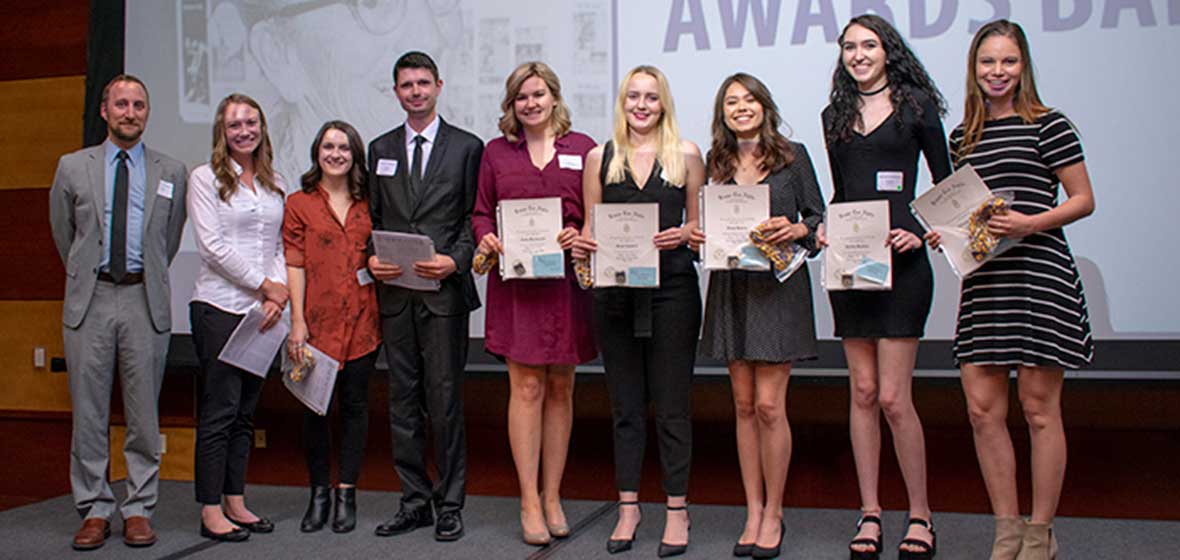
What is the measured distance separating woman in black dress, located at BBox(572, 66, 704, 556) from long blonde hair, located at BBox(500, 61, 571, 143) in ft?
0.59

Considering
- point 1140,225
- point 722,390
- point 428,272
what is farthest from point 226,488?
point 1140,225

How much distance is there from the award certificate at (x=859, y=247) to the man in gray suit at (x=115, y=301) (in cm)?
243

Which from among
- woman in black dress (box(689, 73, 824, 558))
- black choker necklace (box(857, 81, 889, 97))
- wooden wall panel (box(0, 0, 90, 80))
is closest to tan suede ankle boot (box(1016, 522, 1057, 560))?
woman in black dress (box(689, 73, 824, 558))

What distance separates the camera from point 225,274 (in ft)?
11.5

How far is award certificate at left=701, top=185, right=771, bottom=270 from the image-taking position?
2.98 m

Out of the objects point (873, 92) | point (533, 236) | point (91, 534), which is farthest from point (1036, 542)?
point (91, 534)

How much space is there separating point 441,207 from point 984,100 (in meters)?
1.80

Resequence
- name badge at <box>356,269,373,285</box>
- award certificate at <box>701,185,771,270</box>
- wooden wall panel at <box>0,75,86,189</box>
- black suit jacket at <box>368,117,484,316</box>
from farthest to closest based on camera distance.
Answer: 1. wooden wall panel at <box>0,75,86,189</box>
2. name badge at <box>356,269,373,285</box>
3. black suit jacket at <box>368,117,484,316</box>
4. award certificate at <box>701,185,771,270</box>

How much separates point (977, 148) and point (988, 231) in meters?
0.28

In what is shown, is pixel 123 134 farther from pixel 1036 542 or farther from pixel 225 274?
pixel 1036 542

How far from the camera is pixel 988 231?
2705mm

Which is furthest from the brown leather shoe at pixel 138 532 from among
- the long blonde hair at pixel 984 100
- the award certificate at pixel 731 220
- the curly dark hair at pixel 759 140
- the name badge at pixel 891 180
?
the long blonde hair at pixel 984 100

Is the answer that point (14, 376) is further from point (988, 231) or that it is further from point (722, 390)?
point (988, 231)

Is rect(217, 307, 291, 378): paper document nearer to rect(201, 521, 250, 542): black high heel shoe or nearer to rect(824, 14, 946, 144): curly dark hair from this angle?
rect(201, 521, 250, 542): black high heel shoe
